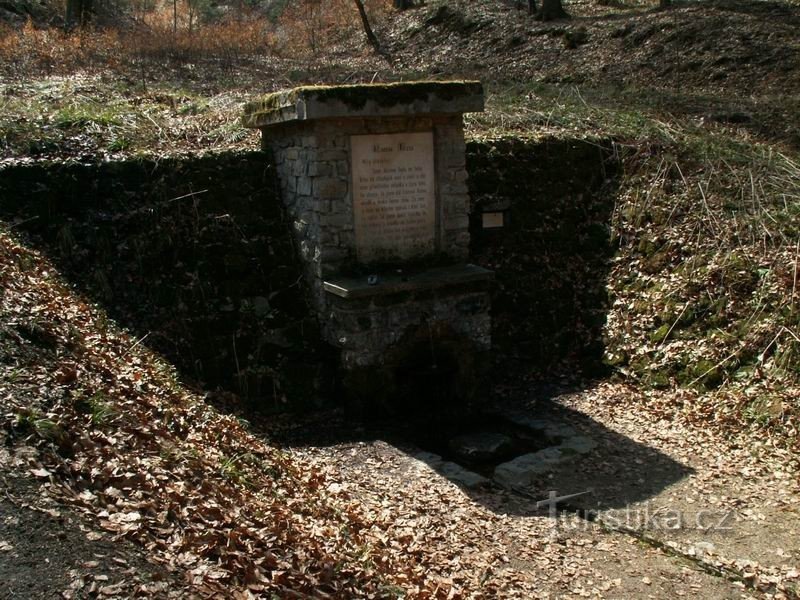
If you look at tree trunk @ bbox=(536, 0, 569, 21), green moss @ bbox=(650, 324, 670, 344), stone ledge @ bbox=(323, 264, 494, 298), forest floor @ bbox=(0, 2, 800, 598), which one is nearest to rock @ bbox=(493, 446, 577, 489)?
forest floor @ bbox=(0, 2, 800, 598)

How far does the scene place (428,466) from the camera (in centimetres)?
689

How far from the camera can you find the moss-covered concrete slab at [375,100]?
7.43m

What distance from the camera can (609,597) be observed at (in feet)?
Result: 16.8

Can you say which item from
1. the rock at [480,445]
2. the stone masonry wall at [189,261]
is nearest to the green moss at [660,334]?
the rock at [480,445]

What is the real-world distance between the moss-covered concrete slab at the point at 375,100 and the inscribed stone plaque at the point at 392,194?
36 cm

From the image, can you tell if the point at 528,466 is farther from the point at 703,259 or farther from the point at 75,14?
the point at 75,14

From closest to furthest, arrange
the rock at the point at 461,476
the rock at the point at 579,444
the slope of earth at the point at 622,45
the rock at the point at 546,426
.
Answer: the rock at the point at 461,476 → the rock at the point at 579,444 → the rock at the point at 546,426 → the slope of earth at the point at 622,45

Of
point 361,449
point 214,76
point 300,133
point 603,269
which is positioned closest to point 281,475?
point 361,449

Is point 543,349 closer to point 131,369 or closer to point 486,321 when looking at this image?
point 486,321

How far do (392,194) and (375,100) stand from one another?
1.00 metres

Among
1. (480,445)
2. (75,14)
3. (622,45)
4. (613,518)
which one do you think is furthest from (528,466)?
(75,14)

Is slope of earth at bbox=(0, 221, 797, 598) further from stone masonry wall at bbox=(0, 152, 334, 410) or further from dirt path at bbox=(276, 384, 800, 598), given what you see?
stone masonry wall at bbox=(0, 152, 334, 410)

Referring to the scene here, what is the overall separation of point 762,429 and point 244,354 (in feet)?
16.8

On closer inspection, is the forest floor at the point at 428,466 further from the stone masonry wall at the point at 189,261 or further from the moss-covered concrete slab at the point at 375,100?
the moss-covered concrete slab at the point at 375,100
